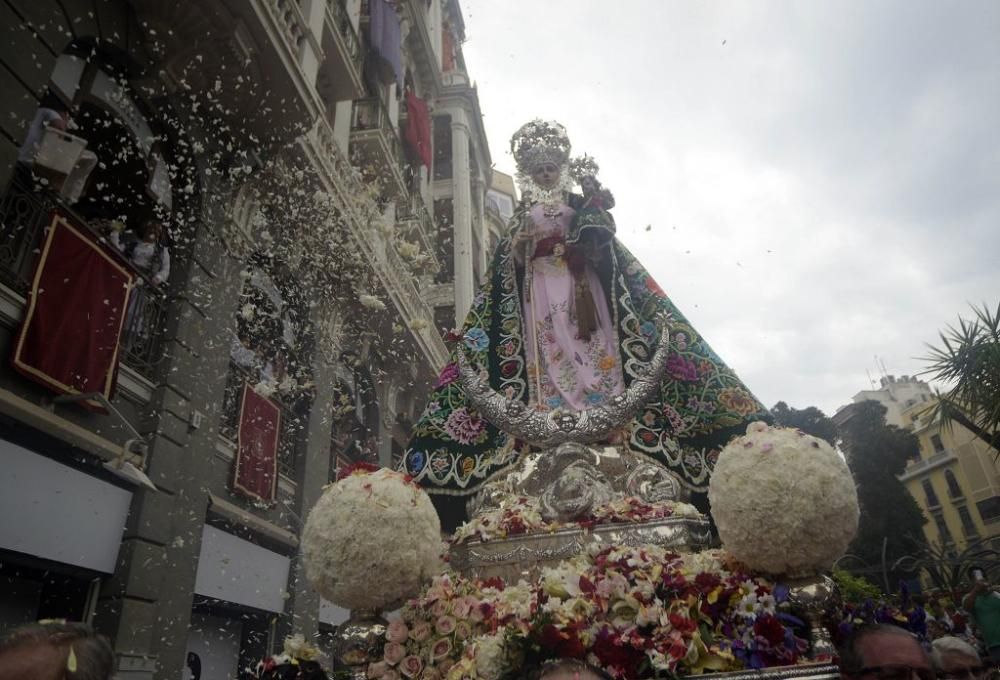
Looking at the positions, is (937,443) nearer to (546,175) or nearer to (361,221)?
(361,221)

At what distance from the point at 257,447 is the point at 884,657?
835cm

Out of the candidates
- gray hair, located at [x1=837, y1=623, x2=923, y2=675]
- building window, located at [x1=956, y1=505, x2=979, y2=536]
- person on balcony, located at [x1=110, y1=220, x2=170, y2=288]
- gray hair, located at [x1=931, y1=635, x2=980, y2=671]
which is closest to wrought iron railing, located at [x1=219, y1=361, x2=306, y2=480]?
person on balcony, located at [x1=110, y1=220, x2=170, y2=288]

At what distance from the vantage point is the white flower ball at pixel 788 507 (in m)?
2.55

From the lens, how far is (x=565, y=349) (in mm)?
4617

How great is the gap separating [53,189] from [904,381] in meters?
49.1

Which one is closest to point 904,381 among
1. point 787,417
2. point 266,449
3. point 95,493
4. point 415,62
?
point 787,417

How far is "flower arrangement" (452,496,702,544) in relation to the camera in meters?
3.39

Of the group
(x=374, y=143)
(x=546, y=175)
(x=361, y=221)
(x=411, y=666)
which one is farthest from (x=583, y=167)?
(x=374, y=143)

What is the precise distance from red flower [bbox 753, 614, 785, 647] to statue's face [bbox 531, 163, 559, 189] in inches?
149

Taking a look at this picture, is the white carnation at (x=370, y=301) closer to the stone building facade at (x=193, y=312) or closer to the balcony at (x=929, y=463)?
the stone building facade at (x=193, y=312)

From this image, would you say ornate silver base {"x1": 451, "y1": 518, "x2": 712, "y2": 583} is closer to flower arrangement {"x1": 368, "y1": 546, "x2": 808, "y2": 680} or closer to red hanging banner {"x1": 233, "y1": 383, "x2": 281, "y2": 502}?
flower arrangement {"x1": 368, "y1": 546, "x2": 808, "y2": 680}

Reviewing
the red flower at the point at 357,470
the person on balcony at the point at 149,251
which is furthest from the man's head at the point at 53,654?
the person on balcony at the point at 149,251

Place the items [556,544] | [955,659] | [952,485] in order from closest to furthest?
[955,659] < [556,544] < [952,485]

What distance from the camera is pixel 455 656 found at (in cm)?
282
